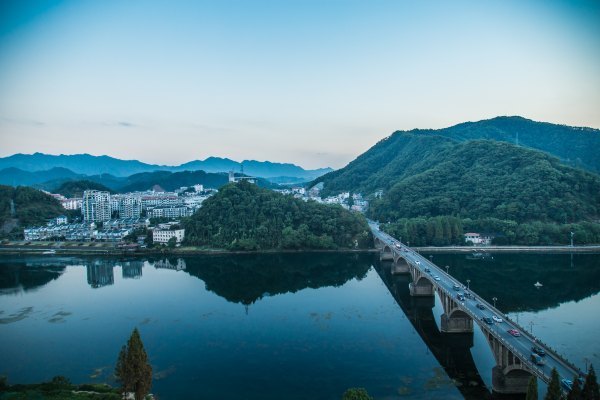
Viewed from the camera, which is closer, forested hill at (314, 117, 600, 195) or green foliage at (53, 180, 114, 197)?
green foliage at (53, 180, 114, 197)

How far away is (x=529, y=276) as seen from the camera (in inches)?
1421

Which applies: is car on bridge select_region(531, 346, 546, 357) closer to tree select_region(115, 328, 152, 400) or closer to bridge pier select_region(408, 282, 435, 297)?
bridge pier select_region(408, 282, 435, 297)

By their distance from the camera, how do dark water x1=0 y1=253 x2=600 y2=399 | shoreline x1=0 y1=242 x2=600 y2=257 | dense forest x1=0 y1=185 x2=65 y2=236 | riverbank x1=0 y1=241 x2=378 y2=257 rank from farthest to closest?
1. dense forest x1=0 y1=185 x2=65 y2=236
2. riverbank x1=0 y1=241 x2=378 y2=257
3. shoreline x1=0 y1=242 x2=600 y2=257
4. dark water x1=0 y1=253 x2=600 y2=399

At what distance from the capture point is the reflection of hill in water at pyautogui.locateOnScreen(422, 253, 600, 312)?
29.6m

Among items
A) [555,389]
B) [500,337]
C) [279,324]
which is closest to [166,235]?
[279,324]

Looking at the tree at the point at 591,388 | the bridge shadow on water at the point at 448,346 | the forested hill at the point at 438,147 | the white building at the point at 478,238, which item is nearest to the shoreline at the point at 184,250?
the white building at the point at 478,238

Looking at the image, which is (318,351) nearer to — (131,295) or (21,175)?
(131,295)

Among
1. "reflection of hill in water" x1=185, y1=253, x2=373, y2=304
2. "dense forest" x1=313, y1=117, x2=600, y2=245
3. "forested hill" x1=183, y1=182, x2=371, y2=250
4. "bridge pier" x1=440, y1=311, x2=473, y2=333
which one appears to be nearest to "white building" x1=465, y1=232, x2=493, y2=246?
"dense forest" x1=313, y1=117, x2=600, y2=245

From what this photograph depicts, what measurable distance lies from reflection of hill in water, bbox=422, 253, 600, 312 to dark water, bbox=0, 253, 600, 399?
179mm

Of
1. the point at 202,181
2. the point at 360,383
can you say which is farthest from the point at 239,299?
the point at 202,181

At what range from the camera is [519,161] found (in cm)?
6334

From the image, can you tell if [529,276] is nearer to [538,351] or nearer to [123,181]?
[538,351]

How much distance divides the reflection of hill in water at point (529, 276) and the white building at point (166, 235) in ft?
103

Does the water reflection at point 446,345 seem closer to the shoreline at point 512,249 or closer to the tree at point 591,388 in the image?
the tree at point 591,388
